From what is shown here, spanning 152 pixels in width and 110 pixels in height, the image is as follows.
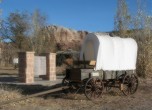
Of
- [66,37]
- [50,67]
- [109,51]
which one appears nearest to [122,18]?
[50,67]

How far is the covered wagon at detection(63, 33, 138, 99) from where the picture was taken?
1536cm

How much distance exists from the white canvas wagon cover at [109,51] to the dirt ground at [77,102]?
1.34m

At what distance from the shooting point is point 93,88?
1536 cm

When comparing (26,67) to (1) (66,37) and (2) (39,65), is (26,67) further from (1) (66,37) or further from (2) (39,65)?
(1) (66,37)

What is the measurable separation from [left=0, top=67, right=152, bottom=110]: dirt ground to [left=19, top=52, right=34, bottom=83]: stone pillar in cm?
474

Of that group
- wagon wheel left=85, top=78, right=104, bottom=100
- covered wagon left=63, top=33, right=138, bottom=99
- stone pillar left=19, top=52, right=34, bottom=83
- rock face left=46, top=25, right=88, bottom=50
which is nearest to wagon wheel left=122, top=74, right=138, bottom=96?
covered wagon left=63, top=33, right=138, bottom=99

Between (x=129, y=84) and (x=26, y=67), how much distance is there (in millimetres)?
6267

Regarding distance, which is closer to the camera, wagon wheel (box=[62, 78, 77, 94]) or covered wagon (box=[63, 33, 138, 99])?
covered wagon (box=[63, 33, 138, 99])

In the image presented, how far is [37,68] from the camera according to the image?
2278 centimetres

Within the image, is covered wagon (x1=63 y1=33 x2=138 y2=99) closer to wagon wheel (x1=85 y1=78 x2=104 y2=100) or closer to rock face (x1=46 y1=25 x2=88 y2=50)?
wagon wheel (x1=85 y1=78 x2=104 y2=100)

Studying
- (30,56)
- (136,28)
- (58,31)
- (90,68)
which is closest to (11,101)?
(90,68)

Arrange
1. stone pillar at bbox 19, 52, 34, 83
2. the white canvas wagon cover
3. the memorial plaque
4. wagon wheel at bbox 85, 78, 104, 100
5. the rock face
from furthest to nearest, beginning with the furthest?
1. the rock face
2. the memorial plaque
3. stone pillar at bbox 19, 52, 34, 83
4. the white canvas wagon cover
5. wagon wheel at bbox 85, 78, 104, 100

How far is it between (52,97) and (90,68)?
1.92m

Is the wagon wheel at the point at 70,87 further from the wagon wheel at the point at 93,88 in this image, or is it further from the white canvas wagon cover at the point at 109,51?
the white canvas wagon cover at the point at 109,51
